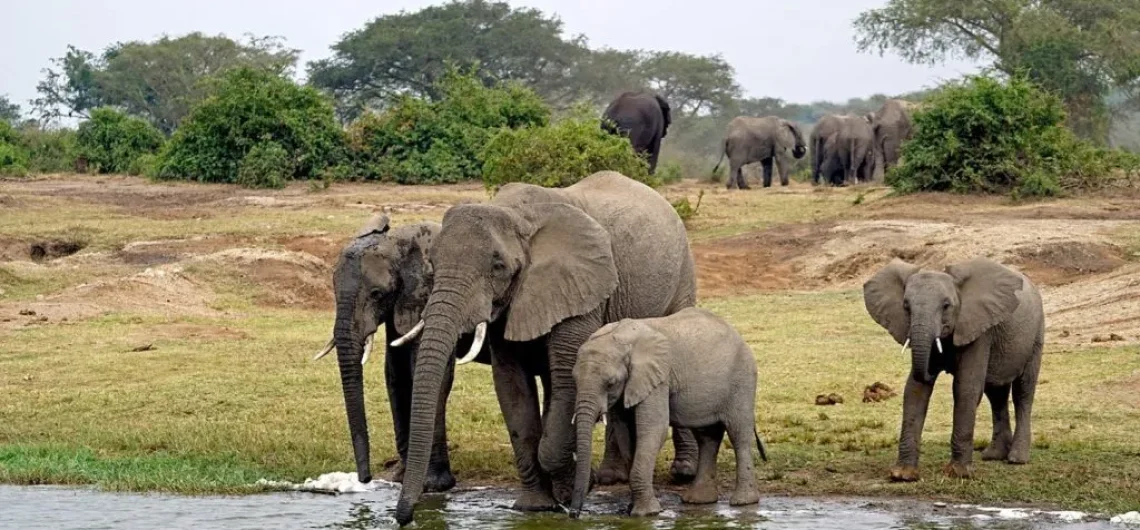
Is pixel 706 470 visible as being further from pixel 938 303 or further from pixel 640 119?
pixel 640 119

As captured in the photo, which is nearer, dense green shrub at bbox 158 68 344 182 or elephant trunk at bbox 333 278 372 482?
elephant trunk at bbox 333 278 372 482

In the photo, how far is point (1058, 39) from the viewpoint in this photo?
1524 inches

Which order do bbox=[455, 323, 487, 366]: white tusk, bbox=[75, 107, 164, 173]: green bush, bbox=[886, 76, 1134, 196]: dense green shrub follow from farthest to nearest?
bbox=[75, 107, 164, 173]: green bush → bbox=[886, 76, 1134, 196]: dense green shrub → bbox=[455, 323, 487, 366]: white tusk

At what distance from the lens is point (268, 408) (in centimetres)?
1345

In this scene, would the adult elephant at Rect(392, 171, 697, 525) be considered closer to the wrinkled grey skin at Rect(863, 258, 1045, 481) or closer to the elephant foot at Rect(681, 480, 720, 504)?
the elephant foot at Rect(681, 480, 720, 504)

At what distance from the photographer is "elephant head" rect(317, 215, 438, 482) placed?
10023 millimetres

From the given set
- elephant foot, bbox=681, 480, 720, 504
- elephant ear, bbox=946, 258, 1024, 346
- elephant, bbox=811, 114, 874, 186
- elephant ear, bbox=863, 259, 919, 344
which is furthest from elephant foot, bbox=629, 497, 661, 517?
elephant, bbox=811, 114, 874, 186

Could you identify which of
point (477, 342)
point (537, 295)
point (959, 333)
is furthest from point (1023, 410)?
point (477, 342)

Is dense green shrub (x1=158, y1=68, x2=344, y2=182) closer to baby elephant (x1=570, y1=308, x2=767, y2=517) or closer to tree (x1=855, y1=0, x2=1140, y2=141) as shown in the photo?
tree (x1=855, y1=0, x2=1140, y2=141)

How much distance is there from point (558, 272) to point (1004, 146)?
56.3ft

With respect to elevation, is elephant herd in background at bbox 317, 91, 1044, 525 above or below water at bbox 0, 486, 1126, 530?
above

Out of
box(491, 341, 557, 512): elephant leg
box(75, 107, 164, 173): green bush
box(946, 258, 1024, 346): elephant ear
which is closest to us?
box(491, 341, 557, 512): elephant leg

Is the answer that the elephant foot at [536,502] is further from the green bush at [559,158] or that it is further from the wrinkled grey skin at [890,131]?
the wrinkled grey skin at [890,131]

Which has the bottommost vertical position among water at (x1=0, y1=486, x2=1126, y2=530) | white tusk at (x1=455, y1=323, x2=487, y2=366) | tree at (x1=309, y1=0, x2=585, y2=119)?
water at (x1=0, y1=486, x2=1126, y2=530)
